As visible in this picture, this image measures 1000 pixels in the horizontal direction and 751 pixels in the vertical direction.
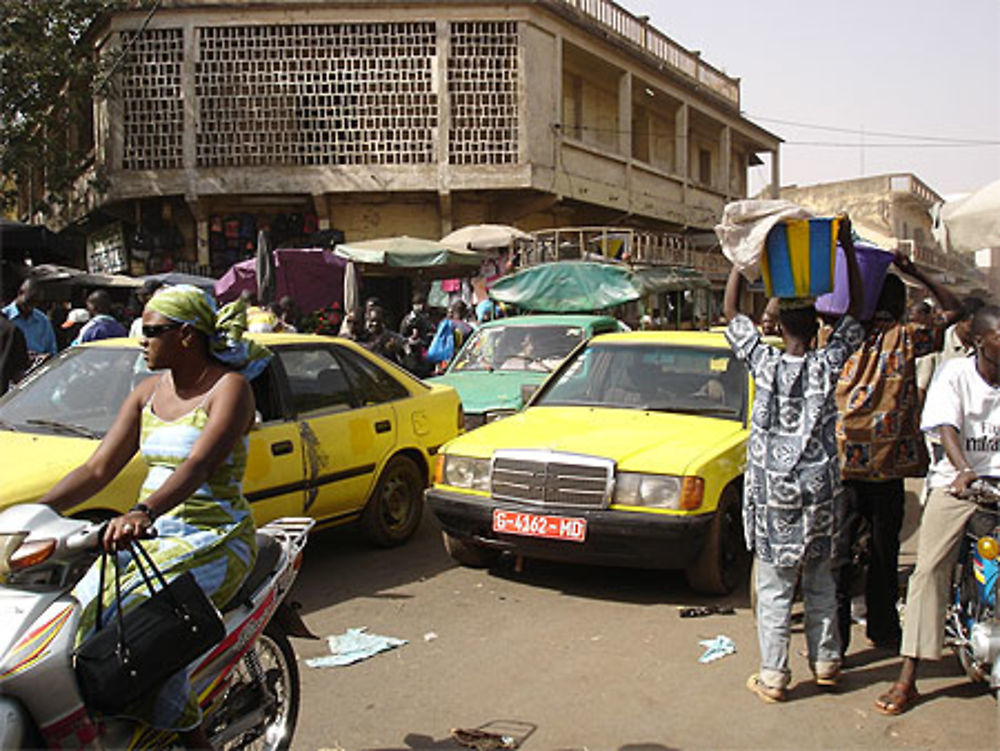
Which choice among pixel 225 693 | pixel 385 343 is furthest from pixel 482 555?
pixel 385 343

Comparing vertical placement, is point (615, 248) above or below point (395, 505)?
above

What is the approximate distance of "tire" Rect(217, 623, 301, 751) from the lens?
124 inches

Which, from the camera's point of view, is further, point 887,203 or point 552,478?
point 887,203

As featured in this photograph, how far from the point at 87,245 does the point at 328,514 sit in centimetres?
Result: 1961

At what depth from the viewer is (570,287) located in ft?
40.7

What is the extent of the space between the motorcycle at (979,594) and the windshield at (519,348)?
18.5ft

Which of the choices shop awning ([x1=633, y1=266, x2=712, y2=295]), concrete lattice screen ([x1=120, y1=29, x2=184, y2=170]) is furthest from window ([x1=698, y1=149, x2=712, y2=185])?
concrete lattice screen ([x1=120, y1=29, x2=184, y2=170])

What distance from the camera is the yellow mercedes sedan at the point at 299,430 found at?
14.9 ft

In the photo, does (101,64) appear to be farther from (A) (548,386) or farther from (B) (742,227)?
(B) (742,227)

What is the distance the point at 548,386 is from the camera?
6.52m

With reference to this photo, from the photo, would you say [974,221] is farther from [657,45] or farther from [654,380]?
[657,45]

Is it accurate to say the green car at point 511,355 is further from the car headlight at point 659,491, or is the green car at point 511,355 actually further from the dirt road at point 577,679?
the car headlight at point 659,491

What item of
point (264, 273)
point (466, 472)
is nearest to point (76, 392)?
point (466, 472)

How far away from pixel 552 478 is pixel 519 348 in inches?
178
